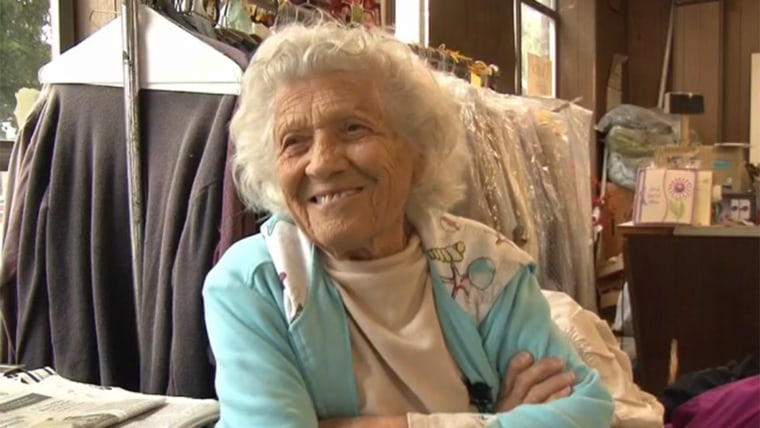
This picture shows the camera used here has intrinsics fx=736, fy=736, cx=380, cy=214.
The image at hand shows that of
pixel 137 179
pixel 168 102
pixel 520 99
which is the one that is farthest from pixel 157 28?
pixel 520 99

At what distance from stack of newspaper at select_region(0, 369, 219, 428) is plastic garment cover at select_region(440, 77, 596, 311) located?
3.04 ft

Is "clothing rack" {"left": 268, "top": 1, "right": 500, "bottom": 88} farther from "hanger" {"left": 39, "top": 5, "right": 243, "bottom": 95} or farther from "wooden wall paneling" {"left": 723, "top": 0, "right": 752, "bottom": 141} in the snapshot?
"wooden wall paneling" {"left": 723, "top": 0, "right": 752, "bottom": 141}

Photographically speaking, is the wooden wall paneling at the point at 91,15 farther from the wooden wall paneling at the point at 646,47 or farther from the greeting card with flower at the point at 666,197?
the wooden wall paneling at the point at 646,47

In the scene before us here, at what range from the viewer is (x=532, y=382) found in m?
1.08

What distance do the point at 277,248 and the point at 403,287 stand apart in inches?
7.8

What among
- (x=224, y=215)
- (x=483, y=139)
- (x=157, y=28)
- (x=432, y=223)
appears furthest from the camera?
(x=483, y=139)

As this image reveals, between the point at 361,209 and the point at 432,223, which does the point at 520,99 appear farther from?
the point at 361,209

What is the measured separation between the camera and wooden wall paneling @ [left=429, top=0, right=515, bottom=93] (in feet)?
11.8

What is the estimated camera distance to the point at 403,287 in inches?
43.6

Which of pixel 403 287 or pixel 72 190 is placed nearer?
pixel 403 287

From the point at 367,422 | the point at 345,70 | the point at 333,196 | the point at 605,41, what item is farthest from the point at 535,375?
the point at 605,41

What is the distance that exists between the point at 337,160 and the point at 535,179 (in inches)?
53.3

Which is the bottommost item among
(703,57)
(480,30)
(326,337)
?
(326,337)

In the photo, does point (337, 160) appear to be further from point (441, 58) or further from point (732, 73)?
point (732, 73)
